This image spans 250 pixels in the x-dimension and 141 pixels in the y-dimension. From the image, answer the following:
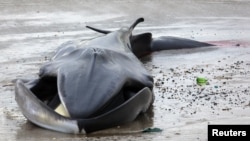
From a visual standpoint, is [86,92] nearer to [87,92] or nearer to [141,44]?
[87,92]

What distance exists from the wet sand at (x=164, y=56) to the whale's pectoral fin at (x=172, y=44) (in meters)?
0.21

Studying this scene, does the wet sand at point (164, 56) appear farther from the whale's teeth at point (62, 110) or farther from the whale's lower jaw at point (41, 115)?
the whale's teeth at point (62, 110)

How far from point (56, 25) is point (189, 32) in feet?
9.91

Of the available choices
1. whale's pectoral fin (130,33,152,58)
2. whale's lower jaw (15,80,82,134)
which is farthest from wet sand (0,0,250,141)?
whale's pectoral fin (130,33,152,58)

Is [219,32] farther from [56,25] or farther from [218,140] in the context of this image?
[218,140]

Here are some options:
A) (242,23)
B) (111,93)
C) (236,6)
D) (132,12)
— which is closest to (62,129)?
(111,93)

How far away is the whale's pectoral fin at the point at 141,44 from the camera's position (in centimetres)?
1006

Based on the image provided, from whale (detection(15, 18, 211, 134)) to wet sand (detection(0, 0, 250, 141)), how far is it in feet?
0.40

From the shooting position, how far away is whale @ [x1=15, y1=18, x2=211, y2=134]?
5.92m

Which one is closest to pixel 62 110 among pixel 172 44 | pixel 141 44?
pixel 141 44

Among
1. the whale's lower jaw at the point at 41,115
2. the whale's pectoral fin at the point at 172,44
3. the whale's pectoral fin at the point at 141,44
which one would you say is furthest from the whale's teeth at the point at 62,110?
the whale's pectoral fin at the point at 172,44

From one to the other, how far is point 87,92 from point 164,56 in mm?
4390

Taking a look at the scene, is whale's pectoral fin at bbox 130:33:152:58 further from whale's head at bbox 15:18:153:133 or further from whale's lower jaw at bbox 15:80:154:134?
whale's lower jaw at bbox 15:80:154:134

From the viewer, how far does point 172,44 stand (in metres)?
11.0
